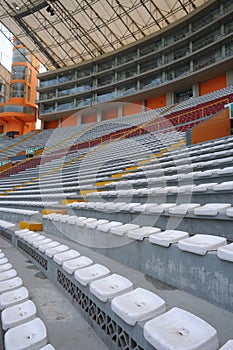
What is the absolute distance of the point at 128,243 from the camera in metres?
1.69

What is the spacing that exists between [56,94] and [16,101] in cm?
521

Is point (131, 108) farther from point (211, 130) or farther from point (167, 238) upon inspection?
point (167, 238)

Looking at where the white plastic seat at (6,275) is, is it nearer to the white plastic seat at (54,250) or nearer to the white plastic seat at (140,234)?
the white plastic seat at (54,250)

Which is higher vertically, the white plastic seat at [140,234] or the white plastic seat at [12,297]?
the white plastic seat at [140,234]

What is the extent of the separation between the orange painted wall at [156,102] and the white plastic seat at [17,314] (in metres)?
17.9

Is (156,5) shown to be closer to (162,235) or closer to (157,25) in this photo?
(157,25)

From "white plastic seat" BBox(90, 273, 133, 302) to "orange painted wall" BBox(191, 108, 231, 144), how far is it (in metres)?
4.41

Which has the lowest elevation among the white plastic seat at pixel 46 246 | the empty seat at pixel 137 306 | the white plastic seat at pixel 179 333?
the white plastic seat at pixel 46 246

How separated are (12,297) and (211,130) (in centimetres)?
486

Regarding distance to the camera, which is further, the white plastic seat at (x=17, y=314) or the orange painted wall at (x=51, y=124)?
the orange painted wall at (x=51, y=124)

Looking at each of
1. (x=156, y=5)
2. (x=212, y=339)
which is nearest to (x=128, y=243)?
(x=212, y=339)

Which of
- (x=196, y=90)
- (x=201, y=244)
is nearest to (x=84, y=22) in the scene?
(x=196, y=90)

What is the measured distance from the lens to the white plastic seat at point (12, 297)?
1.35 m

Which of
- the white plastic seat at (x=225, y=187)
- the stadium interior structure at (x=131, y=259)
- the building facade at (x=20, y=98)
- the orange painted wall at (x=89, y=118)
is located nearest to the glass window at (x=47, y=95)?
the building facade at (x=20, y=98)
